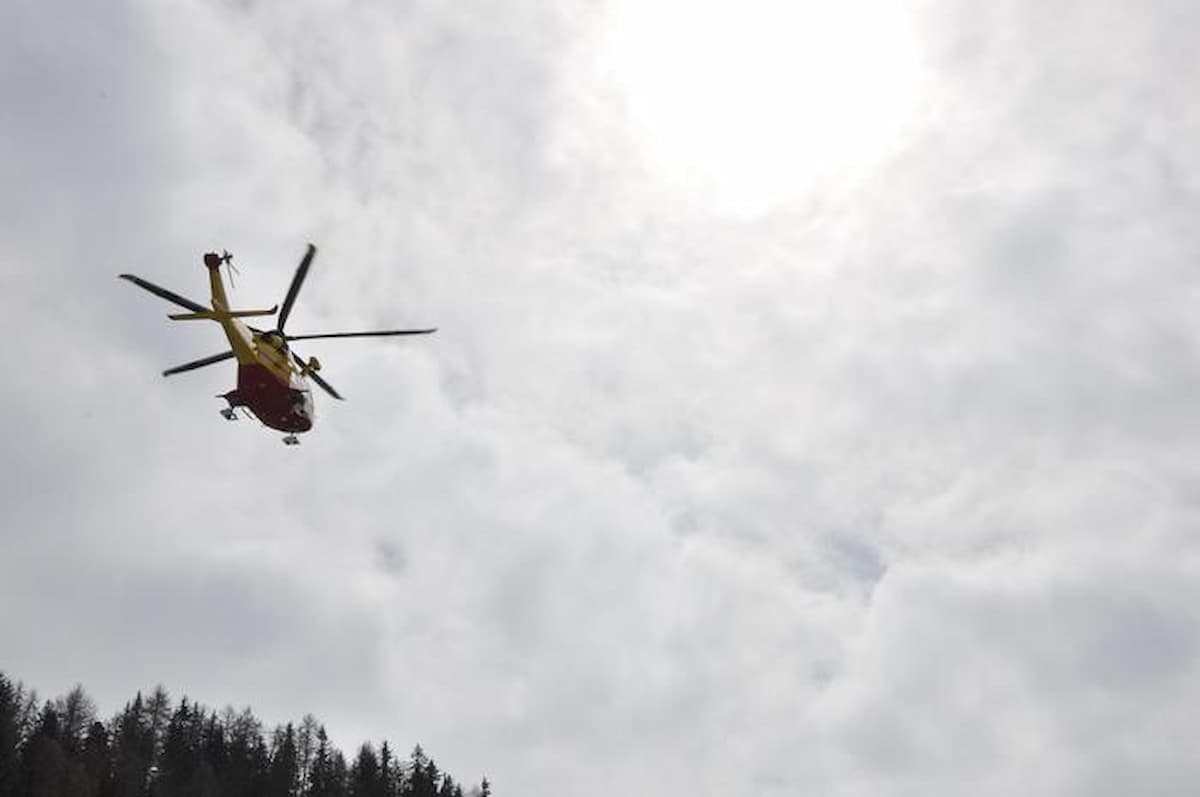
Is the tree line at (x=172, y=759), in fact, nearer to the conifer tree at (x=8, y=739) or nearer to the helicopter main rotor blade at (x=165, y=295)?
the conifer tree at (x=8, y=739)

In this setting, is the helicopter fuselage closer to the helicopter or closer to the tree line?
the helicopter

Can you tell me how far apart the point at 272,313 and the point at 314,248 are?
3344mm

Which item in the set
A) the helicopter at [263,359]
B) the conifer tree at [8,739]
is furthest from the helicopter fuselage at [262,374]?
the conifer tree at [8,739]

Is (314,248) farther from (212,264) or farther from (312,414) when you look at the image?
(312,414)

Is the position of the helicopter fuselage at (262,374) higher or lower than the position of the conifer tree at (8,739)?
lower

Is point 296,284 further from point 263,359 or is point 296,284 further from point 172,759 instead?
point 172,759

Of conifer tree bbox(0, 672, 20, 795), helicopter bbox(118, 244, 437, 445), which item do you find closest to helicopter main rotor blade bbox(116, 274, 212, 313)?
helicopter bbox(118, 244, 437, 445)

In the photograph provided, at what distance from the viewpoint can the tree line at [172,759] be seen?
89.0 metres

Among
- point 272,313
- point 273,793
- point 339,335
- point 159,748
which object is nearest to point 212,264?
point 272,313

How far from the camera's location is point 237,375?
134 ft

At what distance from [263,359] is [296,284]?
12.1 ft

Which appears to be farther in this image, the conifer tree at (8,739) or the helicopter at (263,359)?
the conifer tree at (8,739)

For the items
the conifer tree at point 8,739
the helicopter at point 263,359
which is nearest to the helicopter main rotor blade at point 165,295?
the helicopter at point 263,359

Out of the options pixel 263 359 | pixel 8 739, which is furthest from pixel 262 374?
pixel 8 739
